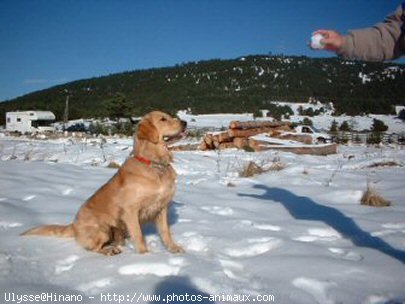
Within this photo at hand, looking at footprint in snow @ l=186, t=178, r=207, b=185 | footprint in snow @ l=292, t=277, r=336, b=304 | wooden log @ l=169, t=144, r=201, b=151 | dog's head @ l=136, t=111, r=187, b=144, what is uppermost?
dog's head @ l=136, t=111, r=187, b=144

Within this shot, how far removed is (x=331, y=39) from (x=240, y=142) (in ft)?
47.6

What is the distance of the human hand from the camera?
8.71ft

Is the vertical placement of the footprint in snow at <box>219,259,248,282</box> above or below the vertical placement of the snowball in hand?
below

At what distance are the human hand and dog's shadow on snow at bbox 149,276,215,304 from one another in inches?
73.8

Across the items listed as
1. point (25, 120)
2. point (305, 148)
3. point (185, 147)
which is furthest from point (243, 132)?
point (25, 120)

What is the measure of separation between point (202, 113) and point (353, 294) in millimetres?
81331

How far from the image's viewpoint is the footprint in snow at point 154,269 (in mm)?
3189

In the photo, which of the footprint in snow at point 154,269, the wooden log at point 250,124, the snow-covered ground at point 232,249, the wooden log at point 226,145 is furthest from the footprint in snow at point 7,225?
the wooden log at point 250,124

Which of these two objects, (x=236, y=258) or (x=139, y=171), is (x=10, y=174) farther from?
(x=236, y=258)

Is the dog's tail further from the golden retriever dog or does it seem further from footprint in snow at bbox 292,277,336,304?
footprint in snow at bbox 292,277,336,304

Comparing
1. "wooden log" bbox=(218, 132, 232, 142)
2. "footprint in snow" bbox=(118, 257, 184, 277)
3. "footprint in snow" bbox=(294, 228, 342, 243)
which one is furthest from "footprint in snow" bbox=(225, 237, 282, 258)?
"wooden log" bbox=(218, 132, 232, 142)

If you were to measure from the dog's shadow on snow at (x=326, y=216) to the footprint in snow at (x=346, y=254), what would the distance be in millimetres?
274

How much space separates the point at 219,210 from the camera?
17.8ft

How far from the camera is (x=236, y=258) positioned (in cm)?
360
